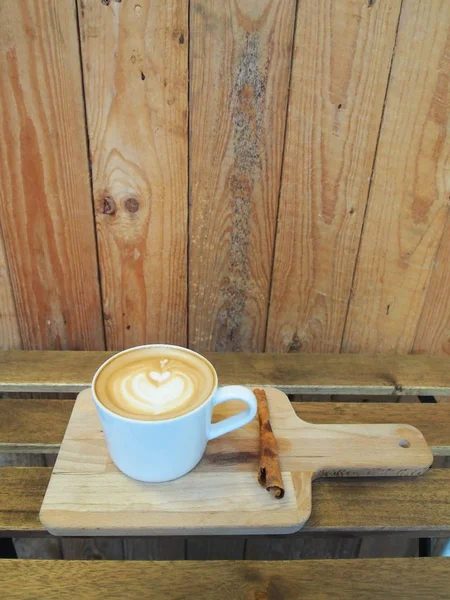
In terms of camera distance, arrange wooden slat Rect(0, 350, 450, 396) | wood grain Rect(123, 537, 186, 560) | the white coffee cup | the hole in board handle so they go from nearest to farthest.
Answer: the white coffee cup → the hole in board handle → wooden slat Rect(0, 350, 450, 396) → wood grain Rect(123, 537, 186, 560)

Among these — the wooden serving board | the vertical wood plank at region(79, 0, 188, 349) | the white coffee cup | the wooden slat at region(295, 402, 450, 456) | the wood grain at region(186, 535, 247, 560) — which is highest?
the vertical wood plank at region(79, 0, 188, 349)

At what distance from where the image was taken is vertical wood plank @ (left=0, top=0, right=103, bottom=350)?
0.66 metres

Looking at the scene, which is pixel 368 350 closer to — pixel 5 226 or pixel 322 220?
pixel 322 220

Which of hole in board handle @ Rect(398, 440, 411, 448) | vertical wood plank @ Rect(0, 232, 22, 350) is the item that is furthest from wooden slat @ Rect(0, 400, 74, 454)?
hole in board handle @ Rect(398, 440, 411, 448)

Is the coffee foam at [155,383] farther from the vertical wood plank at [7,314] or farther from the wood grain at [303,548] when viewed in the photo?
the wood grain at [303,548]

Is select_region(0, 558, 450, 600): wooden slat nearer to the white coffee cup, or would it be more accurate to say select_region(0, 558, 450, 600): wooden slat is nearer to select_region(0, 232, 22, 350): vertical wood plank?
the white coffee cup

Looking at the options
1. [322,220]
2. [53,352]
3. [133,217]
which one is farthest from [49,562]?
[322,220]

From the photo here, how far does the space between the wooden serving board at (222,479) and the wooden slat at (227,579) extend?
2.1 inches

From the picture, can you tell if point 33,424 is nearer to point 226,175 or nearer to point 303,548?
point 226,175

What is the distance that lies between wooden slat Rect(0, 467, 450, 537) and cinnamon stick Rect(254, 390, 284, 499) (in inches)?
2.6

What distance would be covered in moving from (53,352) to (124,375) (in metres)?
0.32

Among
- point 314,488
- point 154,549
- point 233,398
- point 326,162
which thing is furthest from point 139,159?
point 154,549

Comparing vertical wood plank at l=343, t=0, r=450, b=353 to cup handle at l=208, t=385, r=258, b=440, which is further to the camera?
vertical wood plank at l=343, t=0, r=450, b=353

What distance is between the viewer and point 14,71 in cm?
68
